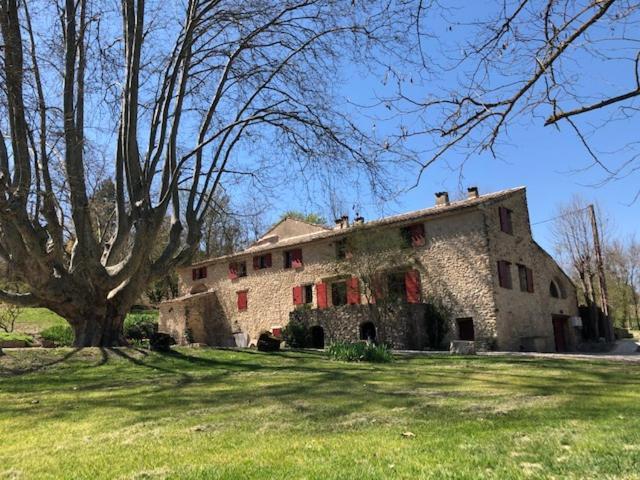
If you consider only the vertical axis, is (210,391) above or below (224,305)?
below

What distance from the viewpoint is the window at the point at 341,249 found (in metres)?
27.0

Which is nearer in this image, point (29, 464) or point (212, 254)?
point (29, 464)

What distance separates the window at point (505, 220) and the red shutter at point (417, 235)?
3666 mm

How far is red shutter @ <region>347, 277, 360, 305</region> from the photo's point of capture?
2718 cm

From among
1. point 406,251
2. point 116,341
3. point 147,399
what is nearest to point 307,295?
point 406,251

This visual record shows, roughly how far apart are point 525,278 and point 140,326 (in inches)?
893

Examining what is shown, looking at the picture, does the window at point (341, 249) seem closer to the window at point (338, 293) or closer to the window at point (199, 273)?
the window at point (338, 293)

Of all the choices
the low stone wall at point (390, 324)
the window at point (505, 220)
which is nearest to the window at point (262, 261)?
the low stone wall at point (390, 324)

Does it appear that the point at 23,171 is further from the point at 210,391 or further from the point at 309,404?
the point at 309,404

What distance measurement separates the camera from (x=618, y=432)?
4.78 m

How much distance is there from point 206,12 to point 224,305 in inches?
894

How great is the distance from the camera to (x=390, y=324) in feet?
80.1

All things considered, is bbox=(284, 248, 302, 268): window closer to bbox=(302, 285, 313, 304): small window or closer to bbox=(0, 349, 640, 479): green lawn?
bbox=(302, 285, 313, 304): small window

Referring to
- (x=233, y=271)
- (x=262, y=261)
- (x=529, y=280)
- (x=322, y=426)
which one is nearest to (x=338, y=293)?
(x=262, y=261)
